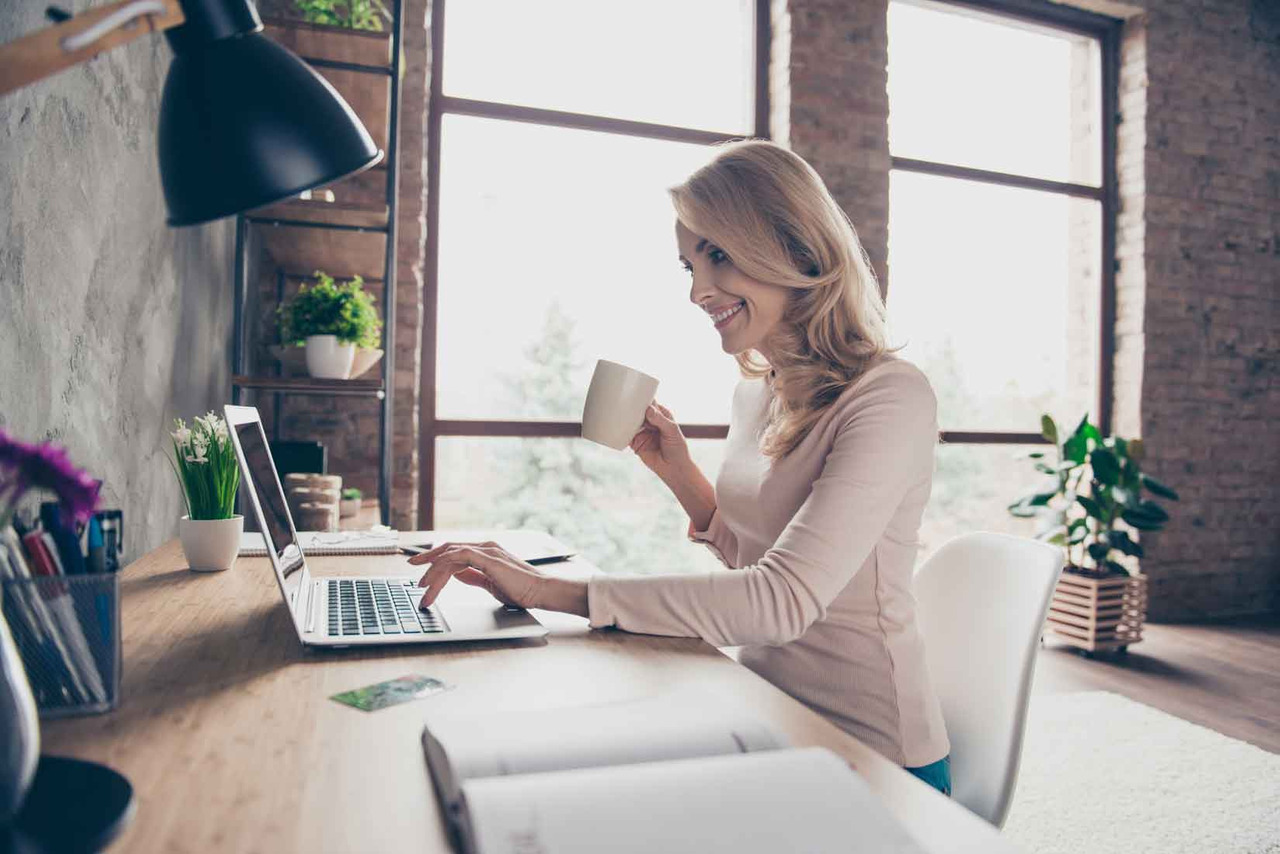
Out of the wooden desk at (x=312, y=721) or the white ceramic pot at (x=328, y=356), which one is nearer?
the wooden desk at (x=312, y=721)

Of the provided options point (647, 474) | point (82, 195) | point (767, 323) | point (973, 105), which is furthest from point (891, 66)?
point (82, 195)

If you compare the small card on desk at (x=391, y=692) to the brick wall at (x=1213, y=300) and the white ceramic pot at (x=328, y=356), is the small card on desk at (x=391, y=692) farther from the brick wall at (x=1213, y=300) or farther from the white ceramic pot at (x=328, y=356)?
the brick wall at (x=1213, y=300)

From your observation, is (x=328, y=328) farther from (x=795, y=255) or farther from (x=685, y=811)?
(x=685, y=811)

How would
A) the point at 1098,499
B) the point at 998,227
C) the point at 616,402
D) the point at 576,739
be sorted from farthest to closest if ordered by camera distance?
the point at 998,227
the point at 1098,499
the point at 616,402
the point at 576,739

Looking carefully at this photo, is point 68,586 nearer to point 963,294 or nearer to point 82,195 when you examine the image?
point 82,195

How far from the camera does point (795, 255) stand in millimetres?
1257

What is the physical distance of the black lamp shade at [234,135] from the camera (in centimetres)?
67

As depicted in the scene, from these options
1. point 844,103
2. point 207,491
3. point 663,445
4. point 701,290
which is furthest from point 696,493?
point 844,103

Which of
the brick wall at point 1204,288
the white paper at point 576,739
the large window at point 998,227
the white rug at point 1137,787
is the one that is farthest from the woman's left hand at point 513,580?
the brick wall at point 1204,288

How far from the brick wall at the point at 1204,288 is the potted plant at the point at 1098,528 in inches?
26.8

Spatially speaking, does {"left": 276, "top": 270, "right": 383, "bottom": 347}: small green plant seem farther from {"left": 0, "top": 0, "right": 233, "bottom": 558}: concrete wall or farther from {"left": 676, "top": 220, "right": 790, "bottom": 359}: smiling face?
{"left": 676, "top": 220, "right": 790, "bottom": 359}: smiling face

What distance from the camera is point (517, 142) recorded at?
343 centimetres

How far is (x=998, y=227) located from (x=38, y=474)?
440cm

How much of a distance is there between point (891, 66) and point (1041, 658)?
268 centimetres
